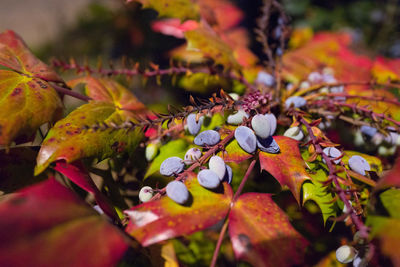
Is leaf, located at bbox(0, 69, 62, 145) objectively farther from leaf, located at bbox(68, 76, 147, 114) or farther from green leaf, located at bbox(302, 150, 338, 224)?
green leaf, located at bbox(302, 150, 338, 224)

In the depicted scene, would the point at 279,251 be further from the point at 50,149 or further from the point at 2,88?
the point at 2,88

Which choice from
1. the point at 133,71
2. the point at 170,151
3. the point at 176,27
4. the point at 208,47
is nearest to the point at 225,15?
the point at 176,27

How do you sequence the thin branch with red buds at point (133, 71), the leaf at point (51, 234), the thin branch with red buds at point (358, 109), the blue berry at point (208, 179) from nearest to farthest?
the leaf at point (51, 234) → the blue berry at point (208, 179) → the thin branch with red buds at point (358, 109) → the thin branch with red buds at point (133, 71)

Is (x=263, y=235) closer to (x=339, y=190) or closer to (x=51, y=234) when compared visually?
(x=339, y=190)

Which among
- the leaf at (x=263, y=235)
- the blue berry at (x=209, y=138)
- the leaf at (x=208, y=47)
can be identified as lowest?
the leaf at (x=263, y=235)

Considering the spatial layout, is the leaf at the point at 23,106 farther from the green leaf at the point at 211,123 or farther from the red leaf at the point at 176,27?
the red leaf at the point at 176,27

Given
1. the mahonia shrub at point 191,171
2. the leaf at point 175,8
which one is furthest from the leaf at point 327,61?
the leaf at point 175,8

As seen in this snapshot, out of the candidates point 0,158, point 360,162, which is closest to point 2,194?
point 0,158

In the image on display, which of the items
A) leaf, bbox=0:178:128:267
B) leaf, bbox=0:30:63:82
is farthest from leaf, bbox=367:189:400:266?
leaf, bbox=0:30:63:82
